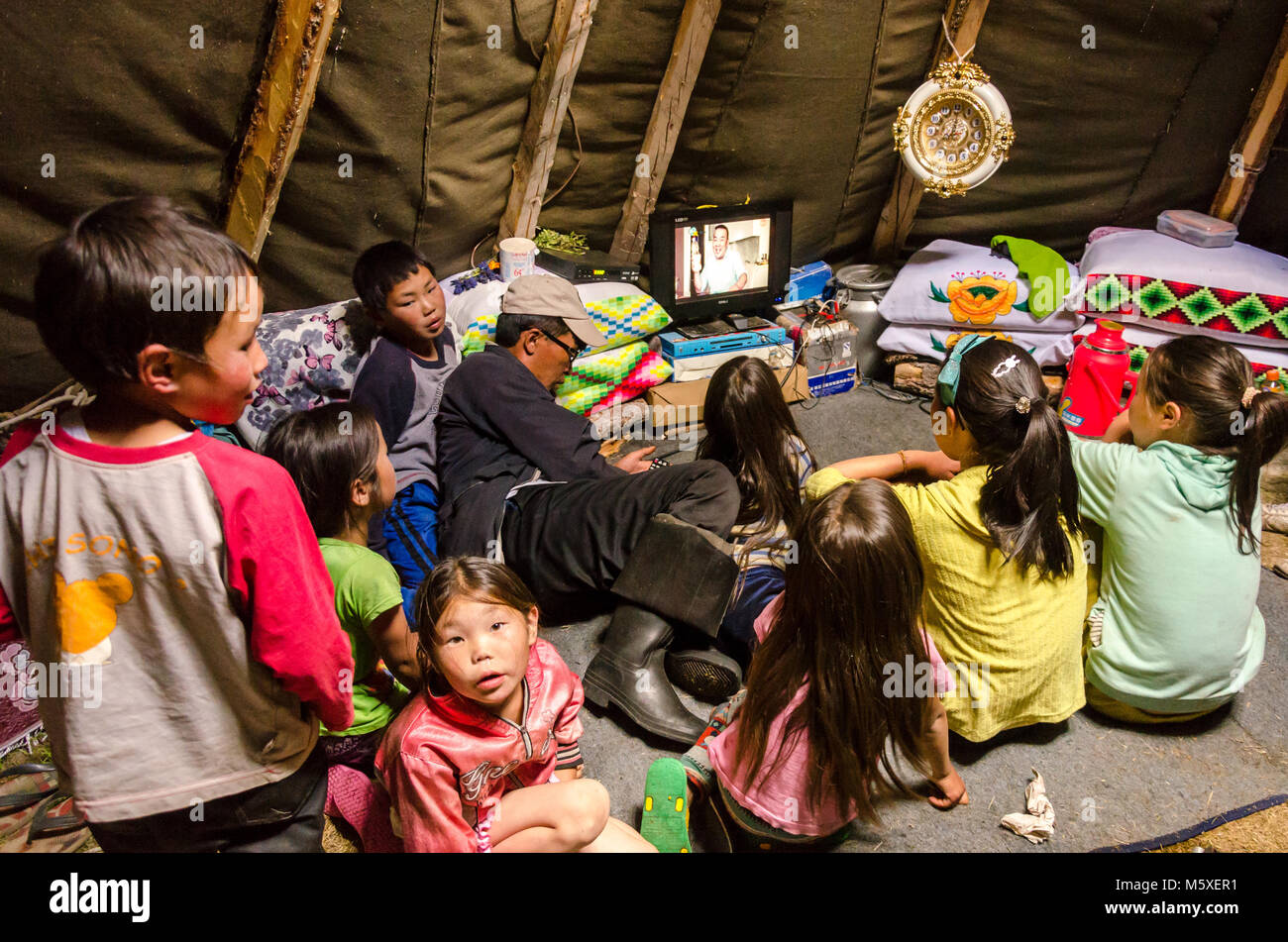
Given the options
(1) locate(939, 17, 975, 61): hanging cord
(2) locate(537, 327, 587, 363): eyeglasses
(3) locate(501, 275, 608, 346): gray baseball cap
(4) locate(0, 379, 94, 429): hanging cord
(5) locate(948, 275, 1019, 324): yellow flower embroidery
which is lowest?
(4) locate(0, 379, 94, 429): hanging cord

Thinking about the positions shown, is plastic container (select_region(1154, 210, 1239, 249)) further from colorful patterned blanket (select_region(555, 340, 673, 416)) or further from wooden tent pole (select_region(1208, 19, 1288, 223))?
colorful patterned blanket (select_region(555, 340, 673, 416))

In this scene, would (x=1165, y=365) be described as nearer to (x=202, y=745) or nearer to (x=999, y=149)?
(x=999, y=149)

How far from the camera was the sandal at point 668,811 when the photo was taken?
6.88 feet

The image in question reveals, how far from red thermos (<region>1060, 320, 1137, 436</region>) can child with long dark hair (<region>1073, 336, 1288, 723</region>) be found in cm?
137

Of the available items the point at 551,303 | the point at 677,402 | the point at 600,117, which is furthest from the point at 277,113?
the point at 677,402

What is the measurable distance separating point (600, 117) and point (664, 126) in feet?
0.95

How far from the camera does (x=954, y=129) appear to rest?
13.0 ft

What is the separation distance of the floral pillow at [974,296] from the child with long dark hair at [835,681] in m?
2.58

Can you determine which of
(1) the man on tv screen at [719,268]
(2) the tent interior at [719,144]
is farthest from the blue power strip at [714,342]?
(2) the tent interior at [719,144]

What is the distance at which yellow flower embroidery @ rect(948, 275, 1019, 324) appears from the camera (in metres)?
4.10

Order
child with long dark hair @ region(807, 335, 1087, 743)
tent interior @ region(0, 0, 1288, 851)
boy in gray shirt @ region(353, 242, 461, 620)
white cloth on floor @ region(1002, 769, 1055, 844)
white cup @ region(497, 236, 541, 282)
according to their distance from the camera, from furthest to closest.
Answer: white cup @ region(497, 236, 541, 282) < boy in gray shirt @ region(353, 242, 461, 620) < tent interior @ region(0, 0, 1288, 851) < white cloth on floor @ region(1002, 769, 1055, 844) < child with long dark hair @ region(807, 335, 1087, 743)

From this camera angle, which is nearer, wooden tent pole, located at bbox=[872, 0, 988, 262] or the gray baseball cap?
the gray baseball cap

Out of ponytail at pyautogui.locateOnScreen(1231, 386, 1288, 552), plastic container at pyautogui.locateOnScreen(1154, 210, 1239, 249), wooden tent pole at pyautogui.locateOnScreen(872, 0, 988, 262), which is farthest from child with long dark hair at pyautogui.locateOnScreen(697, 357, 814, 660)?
plastic container at pyautogui.locateOnScreen(1154, 210, 1239, 249)

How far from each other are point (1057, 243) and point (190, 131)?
417 centimetres
